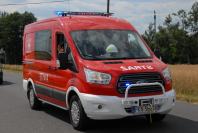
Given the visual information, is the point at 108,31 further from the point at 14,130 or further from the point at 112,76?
the point at 14,130

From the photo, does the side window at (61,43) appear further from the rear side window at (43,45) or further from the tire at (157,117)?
the tire at (157,117)

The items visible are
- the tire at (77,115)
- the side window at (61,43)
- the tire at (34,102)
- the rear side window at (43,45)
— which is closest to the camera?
the tire at (77,115)

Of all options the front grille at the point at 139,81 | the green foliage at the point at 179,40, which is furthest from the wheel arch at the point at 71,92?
the green foliage at the point at 179,40

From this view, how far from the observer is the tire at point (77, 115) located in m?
9.12

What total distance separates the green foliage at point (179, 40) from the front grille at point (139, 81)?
8616cm

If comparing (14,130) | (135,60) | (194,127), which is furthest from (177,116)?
(14,130)

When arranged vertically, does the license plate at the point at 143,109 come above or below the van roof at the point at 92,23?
below

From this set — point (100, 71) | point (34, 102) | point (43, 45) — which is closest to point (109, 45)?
point (100, 71)

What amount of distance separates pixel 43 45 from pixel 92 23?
1.82 metres

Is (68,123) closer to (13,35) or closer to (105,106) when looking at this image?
(105,106)

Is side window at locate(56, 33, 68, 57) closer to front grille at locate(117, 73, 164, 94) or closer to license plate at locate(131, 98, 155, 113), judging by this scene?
front grille at locate(117, 73, 164, 94)

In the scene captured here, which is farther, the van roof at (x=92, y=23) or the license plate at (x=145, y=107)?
the van roof at (x=92, y=23)

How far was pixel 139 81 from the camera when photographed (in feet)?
28.8

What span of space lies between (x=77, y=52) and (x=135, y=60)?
1.17 meters
